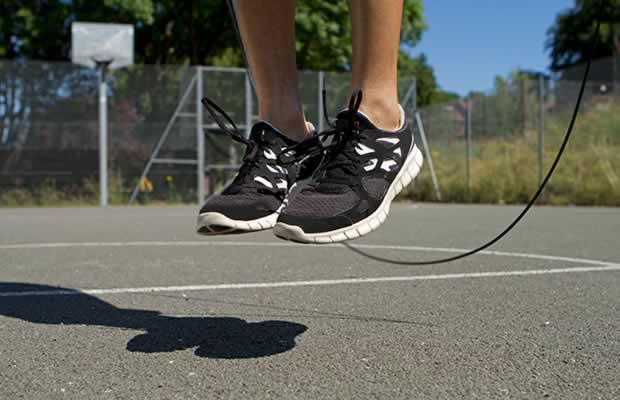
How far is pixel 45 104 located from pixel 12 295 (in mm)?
9088

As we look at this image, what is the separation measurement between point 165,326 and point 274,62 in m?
0.83

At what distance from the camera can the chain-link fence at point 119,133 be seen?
10.6 meters

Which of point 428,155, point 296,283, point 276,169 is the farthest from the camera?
point 428,155

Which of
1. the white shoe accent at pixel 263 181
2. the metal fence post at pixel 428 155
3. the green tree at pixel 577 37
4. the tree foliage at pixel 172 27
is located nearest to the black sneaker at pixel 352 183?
the white shoe accent at pixel 263 181

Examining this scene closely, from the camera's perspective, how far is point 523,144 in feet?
37.6

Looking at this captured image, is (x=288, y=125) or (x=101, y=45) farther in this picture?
(x=101, y=45)

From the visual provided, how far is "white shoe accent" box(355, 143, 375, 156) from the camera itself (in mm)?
1822

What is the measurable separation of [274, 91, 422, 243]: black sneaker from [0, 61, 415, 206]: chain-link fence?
9.29 metres

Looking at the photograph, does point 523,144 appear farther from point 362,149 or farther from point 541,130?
point 362,149

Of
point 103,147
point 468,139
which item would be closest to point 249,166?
point 103,147

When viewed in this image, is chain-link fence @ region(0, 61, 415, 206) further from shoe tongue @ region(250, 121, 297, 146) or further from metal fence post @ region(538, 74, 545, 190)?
shoe tongue @ region(250, 121, 297, 146)

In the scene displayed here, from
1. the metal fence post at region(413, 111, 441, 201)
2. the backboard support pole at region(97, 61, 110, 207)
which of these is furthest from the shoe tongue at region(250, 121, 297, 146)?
the metal fence post at region(413, 111, 441, 201)

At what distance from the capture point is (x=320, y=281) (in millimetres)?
2799

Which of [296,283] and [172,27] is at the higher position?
[172,27]
